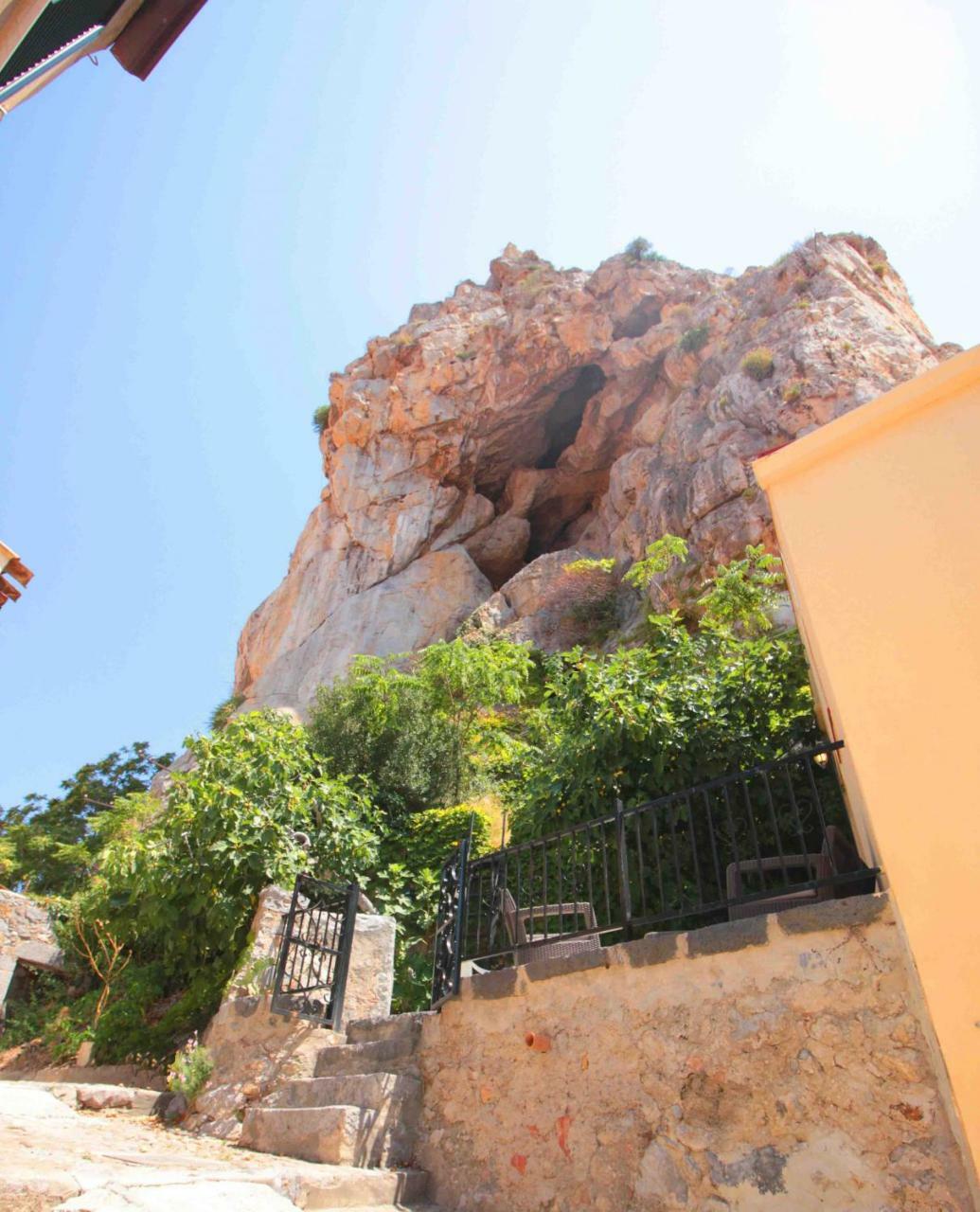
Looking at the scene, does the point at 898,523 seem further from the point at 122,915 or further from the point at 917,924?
the point at 122,915

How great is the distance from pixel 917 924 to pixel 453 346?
27305mm

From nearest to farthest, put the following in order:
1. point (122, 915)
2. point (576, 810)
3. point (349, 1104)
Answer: point (349, 1104), point (576, 810), point (122, 915)

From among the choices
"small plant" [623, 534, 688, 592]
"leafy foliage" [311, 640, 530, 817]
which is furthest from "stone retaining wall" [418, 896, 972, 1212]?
"small plant" [623, 534, 688, 592]

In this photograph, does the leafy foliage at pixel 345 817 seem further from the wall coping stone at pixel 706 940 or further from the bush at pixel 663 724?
the wall coping stone at pixel 706 940

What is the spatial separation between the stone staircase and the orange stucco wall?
8.84 ft

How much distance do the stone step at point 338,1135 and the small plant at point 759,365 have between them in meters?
20.1

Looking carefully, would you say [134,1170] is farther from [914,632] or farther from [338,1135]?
[914,632]

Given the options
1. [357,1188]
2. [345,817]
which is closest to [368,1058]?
[357,1188]

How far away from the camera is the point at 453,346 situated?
27.7 m

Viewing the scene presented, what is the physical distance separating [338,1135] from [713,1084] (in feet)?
6.77

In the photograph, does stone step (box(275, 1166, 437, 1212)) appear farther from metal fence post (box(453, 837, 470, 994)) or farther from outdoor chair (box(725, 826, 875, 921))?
outdoor chair (box(725, 826, 875, 921))

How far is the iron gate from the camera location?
559cm

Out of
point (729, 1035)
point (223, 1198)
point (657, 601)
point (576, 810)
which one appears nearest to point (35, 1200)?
point (223, 1198)

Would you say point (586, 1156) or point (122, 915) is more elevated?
point (122, 915)
